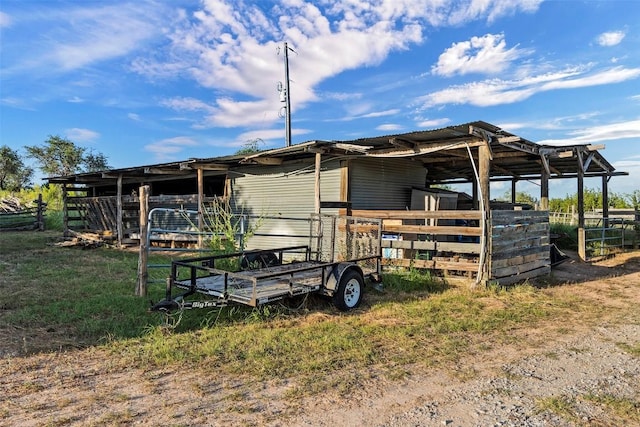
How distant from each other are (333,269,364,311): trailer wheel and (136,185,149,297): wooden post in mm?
2780

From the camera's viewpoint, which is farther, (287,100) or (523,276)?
(287,100)

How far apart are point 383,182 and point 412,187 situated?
→ 1131 mm

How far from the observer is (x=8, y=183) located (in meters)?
39.8

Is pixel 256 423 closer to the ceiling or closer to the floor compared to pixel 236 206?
closer to the floor

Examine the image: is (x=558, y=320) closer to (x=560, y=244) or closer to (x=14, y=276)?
(x=14, y=276)

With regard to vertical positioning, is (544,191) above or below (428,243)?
above

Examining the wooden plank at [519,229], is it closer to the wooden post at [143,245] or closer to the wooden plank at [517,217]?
the wooden plank at [517,217]

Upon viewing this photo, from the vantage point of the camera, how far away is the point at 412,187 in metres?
11.7

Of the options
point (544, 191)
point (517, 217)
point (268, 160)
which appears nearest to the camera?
point (517, 217)

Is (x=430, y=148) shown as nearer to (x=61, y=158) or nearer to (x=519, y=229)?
(x=519, y=229)

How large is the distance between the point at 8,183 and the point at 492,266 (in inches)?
1816

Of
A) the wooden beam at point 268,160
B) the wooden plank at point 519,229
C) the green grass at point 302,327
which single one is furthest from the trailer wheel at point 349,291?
the wooden beam at point 268,160

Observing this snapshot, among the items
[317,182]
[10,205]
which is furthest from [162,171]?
[10,205]

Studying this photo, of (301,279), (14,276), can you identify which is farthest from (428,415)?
(14,276)
